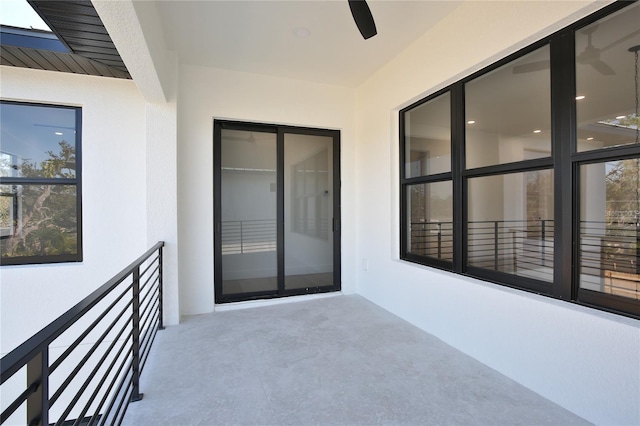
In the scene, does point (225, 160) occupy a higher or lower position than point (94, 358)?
higher

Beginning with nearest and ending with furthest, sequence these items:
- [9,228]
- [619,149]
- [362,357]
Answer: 1. [619,149]
2. [362,357]
3. [9,228]

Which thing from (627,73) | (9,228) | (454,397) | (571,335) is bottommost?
(454,397)

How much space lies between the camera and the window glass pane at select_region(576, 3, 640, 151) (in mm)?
1662

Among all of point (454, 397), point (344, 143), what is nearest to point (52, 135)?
point (344, 143)

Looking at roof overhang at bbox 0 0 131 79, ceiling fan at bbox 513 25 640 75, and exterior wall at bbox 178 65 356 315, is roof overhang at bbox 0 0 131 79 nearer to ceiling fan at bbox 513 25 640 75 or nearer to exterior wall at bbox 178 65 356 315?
exterior wall at bbox 178 65 356 315

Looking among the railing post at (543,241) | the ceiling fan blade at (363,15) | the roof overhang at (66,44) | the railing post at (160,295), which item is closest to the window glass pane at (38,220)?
the railing post at (160,295)

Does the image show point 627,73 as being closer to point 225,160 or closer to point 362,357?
point 362,357

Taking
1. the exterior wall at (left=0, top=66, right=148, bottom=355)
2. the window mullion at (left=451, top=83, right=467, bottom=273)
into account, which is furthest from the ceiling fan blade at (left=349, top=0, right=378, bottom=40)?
the exterior wall at (left=0, top=66, right=148, bottom=355)

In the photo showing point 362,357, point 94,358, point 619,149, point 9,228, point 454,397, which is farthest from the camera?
point 94,358

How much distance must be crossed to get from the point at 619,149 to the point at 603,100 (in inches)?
12.5

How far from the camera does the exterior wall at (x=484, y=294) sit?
1.63m

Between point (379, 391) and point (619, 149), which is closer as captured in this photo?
point (619, 149)

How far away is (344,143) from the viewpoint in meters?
4.07

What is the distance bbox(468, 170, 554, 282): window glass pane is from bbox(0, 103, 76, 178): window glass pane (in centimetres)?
386
